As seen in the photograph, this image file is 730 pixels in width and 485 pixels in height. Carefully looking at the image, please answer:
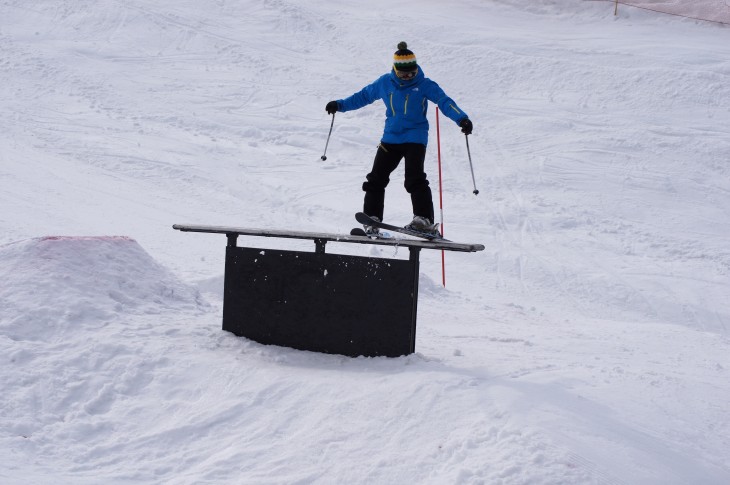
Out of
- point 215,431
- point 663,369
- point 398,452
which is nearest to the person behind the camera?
point 398,452

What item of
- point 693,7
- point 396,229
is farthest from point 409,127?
point 693,7

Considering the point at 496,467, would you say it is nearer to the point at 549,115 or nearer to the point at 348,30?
the point at 549,115

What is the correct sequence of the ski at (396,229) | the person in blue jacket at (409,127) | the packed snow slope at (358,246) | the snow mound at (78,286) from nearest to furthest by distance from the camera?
the packed snow slope at (358,246) < the snow mound at (78,286) < the ski at (396,229) < the person in blue jacket at (409,127)

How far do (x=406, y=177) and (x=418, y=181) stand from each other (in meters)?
0.19

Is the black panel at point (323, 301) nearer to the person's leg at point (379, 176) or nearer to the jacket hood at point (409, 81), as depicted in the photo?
the person's leg at point (379, 176)

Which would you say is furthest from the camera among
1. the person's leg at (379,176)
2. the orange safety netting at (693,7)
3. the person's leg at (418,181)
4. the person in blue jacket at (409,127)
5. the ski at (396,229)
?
the orange safety netting at (693,7)

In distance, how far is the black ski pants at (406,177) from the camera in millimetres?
6816

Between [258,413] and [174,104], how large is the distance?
14.0 meters

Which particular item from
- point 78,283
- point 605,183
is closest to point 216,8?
point 605,183

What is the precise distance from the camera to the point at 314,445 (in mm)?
4352

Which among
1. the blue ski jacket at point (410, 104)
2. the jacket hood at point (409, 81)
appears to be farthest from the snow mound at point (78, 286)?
the jacket hood at point (409, 81)

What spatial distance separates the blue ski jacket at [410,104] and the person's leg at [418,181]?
80 millimetres

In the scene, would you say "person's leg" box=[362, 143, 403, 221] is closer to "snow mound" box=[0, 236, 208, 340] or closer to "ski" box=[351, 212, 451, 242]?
"ski" box=[351, 212, 451, 242]

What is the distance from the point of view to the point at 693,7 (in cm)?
2159
